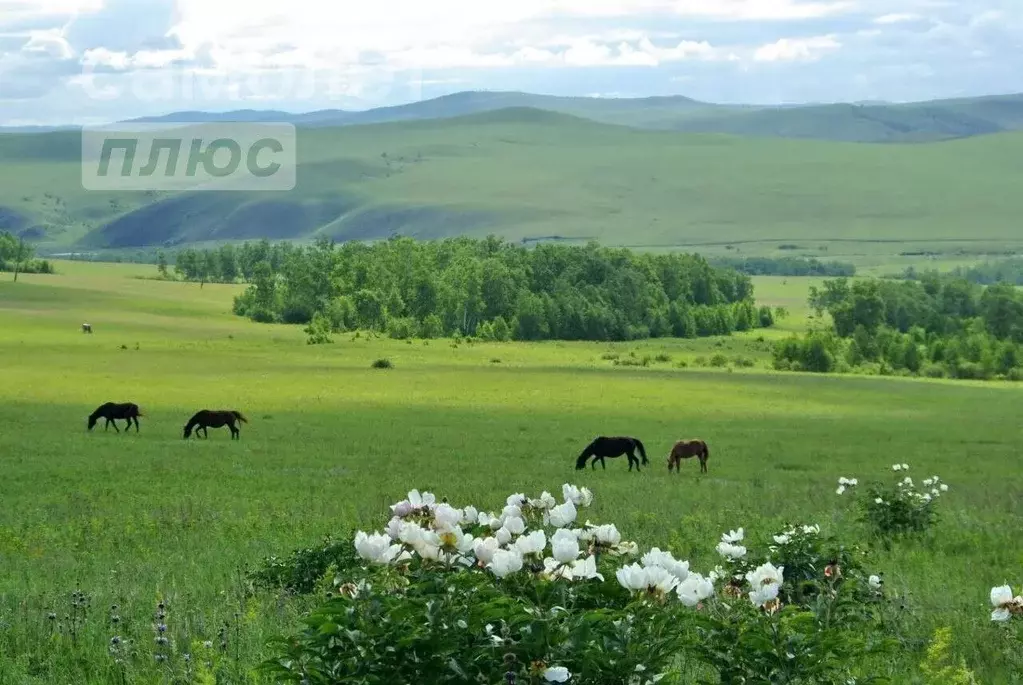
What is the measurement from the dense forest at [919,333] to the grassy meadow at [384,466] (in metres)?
9.54

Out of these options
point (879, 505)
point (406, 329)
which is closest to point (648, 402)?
point (879, 505)

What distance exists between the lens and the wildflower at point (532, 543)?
19.1 feet

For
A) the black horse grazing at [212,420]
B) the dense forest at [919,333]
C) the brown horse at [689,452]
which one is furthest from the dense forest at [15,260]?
the brown horse at [689,452]

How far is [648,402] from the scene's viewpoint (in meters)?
53.6

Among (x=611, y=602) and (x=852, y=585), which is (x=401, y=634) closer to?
(x=611, y=602)

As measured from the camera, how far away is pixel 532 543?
5.86m

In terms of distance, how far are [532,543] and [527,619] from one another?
0.47 metres

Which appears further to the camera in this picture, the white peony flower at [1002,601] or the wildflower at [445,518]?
the white peony flower at [1002,601]

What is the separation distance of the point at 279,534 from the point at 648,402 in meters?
37.0

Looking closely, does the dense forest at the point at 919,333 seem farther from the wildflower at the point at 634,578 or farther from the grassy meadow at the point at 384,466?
the wildflower at the point at 634,578

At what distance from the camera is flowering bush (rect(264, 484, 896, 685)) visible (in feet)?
18.0

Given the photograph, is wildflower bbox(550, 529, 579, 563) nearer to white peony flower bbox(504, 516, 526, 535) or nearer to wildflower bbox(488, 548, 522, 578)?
wildflower bbox(488, 548, 522, 578)

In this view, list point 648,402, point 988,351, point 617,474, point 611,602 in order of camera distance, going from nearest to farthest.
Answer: point 611,602
point 617,474
point 648,402
point 988,351

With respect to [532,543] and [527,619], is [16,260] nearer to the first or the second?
[532,543]
